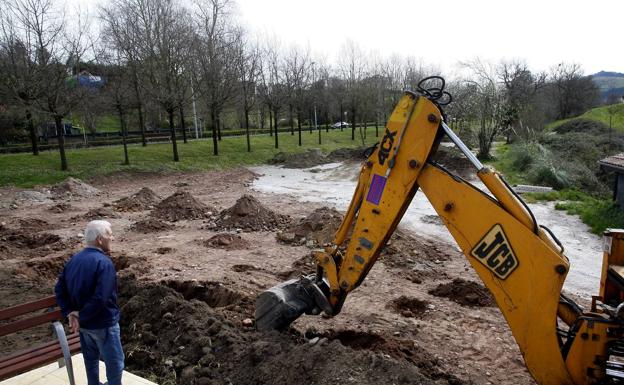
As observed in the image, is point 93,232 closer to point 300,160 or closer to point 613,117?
point 300,160

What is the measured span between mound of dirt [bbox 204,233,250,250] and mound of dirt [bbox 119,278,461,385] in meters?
4.66

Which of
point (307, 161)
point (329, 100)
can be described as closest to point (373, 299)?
point (307, 161)

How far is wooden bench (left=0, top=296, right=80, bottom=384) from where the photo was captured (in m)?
4.13

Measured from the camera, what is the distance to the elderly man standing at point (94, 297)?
3744 mm

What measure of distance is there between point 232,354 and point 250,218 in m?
8.17

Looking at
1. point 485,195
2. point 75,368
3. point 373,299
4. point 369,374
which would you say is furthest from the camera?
point 373,299

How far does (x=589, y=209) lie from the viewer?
1394cm

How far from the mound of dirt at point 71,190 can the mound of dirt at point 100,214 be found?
492 centimetres

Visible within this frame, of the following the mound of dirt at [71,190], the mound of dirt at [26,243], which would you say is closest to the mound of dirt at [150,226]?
the mound of dirt at [26,243]

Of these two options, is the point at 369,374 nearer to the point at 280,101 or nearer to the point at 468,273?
the point at 468,273

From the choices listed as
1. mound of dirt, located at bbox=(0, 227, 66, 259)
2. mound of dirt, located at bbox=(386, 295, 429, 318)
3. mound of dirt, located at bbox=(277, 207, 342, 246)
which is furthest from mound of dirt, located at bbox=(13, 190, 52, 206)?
mound of dirt, located at bbox=(386, 295, 429, 318)

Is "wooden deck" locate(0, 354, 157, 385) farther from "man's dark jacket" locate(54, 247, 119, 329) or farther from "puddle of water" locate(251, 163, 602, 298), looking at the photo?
"puddle of water" locate(251, 163, 602, 298)

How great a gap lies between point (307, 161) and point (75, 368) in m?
26.8

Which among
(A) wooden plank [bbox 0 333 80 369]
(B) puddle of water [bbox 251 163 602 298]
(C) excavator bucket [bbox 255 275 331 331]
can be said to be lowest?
(B) puddle of water [bbox 251 163 602 298]
